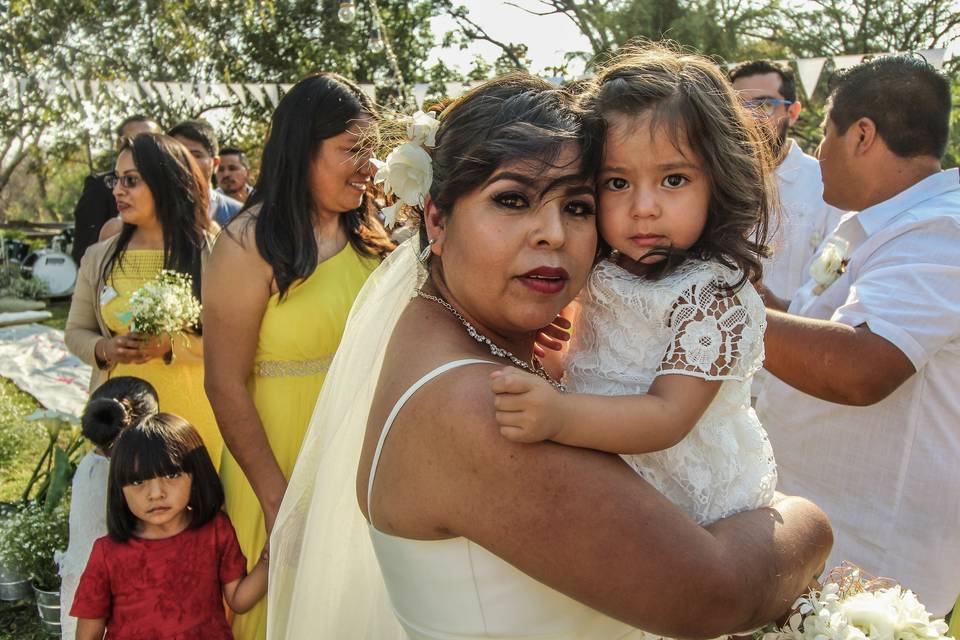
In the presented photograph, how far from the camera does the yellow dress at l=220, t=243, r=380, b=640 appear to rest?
3.21 m

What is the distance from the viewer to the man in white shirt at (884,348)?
274cm

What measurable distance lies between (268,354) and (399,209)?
1283 mm

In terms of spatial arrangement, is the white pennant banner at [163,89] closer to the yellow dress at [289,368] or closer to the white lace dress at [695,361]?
the yellow dress at [289,368]

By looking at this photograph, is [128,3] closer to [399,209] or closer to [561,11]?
[561,11]

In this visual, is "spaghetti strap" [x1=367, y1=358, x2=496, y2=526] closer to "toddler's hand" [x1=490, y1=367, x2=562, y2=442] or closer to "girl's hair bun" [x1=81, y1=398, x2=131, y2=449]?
"toddler's hand" [x1=490, y1=367, x2=562, y2=442]

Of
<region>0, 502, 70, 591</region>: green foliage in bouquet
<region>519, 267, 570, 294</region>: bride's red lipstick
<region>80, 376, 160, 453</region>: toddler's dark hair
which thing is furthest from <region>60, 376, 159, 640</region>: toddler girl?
<region>519, 267, 570, 294</region>: bride's red lipstick

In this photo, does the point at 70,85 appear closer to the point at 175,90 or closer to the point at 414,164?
the point at 175,90

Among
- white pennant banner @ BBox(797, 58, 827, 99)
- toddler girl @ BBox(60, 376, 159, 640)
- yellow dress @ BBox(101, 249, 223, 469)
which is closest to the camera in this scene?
toddler girl @ BBox(60, 376, 159, 640)

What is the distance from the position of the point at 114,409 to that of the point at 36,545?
5.25ft

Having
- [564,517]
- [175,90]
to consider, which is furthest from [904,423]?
[175,90]

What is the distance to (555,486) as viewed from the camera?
157 cm

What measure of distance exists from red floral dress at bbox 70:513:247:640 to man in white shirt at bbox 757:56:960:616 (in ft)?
7.38

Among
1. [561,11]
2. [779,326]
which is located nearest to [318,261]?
[779,326]

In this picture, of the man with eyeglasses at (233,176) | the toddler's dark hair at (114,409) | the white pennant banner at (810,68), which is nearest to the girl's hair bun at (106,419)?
the toddler's dark hair at (114,409)
